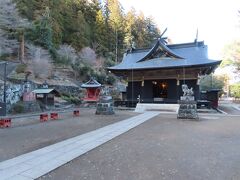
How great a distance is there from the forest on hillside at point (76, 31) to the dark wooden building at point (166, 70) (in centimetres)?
540

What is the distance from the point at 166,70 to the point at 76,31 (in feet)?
92.7

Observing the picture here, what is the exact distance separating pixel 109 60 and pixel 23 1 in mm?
17248

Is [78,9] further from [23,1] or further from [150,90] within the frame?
[150,90]

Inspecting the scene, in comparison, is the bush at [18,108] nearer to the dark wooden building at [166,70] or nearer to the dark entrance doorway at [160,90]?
the dark wooden building at [166,70]

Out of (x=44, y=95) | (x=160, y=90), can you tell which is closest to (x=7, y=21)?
(x=44, y=95)

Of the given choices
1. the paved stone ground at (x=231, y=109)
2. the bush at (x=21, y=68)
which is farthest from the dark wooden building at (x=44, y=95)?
the paved stone ground at (x=231, y=109)

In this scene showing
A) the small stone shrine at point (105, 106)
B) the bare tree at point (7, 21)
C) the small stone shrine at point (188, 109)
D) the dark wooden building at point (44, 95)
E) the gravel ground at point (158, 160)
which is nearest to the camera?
the gravel ground at point (158, 160)

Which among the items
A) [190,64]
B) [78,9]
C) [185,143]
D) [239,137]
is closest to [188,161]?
[185,143]

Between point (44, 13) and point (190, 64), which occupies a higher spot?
point (44, 13)

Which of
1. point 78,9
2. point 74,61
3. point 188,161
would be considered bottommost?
point 188,161

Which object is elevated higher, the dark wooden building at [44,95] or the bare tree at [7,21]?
the bare tree at [7,21]

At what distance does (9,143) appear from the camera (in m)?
6.66

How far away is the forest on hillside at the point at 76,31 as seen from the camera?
28848mm

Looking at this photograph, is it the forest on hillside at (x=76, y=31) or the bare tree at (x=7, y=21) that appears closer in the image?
the bare tree at (x=7, y=21)
